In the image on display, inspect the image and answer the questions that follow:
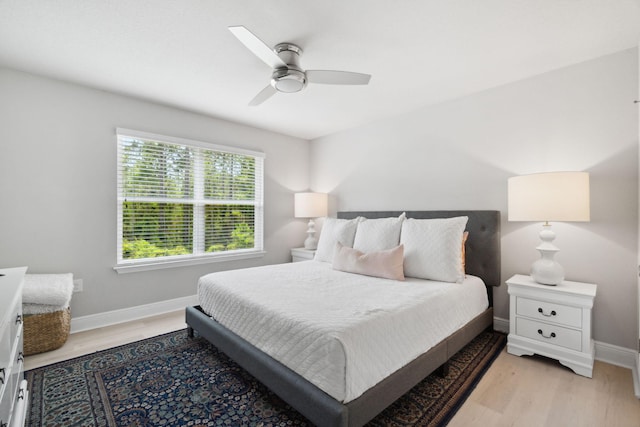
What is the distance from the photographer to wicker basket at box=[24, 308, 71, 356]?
7.53ft

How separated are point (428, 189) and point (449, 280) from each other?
127 centimetres

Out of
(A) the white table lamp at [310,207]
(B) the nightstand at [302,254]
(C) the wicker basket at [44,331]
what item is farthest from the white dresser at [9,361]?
(A) the white table lamp at [310,207]

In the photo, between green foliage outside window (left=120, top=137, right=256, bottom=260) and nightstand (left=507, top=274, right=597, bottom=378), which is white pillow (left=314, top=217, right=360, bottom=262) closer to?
green foliage outside window (left=120, top=137, right=256, bottom=260)

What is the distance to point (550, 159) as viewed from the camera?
8.23 feet

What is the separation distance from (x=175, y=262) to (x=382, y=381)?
281 cm

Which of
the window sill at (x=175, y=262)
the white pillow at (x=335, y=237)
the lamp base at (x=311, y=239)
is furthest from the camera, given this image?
the lamp base at (x=311, y=239)

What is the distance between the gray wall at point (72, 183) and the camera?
2.52 m

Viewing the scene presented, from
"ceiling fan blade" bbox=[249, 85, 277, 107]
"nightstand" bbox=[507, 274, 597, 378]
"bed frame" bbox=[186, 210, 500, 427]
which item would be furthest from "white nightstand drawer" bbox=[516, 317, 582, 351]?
"ceiling fan blade" bbox=[249, 85, 277, 107]

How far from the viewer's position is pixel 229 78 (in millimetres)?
2637

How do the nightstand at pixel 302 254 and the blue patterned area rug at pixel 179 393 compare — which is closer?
the blue patterned area rug at pixel 179 393

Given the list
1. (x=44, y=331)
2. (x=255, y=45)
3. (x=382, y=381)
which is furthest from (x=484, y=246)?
(x=44, y=331)

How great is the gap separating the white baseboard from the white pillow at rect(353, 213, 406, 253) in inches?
86.8

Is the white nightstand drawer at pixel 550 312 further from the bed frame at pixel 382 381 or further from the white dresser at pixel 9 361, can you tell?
the white dresser at pixel 9 361

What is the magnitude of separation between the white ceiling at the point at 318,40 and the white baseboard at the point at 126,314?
2278mm
